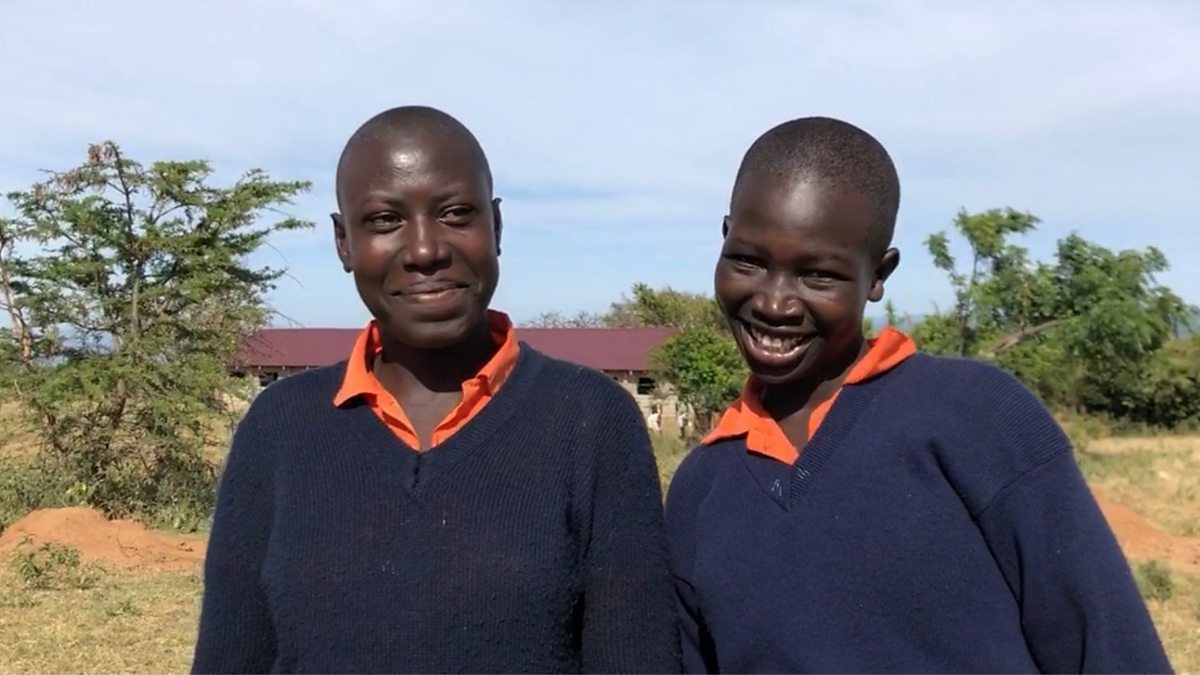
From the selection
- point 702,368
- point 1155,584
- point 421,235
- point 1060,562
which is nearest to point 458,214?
point 421,235

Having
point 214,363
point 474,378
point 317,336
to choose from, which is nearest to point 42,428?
point 214,363

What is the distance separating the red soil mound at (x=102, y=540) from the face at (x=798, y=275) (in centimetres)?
877

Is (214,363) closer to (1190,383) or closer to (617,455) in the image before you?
(617,455)

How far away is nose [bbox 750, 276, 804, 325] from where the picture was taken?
64.6 inches

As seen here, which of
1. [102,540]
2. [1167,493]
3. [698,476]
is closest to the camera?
[698,476]

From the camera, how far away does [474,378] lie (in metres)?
1.69

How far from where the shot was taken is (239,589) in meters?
1.65

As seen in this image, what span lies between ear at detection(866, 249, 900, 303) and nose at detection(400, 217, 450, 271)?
0.58 m

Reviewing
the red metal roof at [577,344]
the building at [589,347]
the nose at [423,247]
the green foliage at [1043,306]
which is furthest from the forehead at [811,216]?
the red metal roof at [577,344]

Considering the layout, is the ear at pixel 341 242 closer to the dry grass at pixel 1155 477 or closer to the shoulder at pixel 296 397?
the shoulder at pixel 296 397

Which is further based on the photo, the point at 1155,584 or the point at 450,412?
the point at 1155,584

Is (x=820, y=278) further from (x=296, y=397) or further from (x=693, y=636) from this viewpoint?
(x=296, y=397)

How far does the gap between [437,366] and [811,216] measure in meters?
0.55

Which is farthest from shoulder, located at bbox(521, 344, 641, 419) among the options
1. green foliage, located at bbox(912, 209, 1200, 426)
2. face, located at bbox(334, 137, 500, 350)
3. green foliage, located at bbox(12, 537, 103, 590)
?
green foliage, located at bbox(912, 209, 1200, 426)
